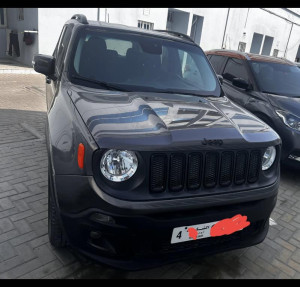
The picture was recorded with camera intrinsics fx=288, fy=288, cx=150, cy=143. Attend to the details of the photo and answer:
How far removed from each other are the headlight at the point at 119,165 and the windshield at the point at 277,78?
3.89 m

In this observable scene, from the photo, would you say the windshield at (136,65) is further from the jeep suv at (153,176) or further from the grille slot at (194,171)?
the grille slot at (194,171)

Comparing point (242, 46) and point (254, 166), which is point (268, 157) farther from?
point (242, 46)

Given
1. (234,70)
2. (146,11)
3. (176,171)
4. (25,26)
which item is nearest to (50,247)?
(176,171)

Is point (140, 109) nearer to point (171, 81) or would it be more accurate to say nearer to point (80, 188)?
point (80, 188)

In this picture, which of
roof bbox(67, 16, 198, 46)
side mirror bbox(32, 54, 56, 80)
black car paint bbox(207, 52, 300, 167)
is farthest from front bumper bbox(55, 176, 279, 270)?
black car paint bbox(207, 52, 300, 167)

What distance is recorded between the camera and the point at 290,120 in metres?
4.30

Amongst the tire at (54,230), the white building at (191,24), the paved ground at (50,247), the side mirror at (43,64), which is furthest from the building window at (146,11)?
the tire at (54,230)

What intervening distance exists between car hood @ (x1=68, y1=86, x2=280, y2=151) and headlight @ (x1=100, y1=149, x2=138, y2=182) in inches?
3.4

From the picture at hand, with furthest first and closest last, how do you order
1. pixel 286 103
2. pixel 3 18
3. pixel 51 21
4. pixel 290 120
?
pixel 3 18 < pixel 51 21 < pixel 286 103 < pixel 290 120

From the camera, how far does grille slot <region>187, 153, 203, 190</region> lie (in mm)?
1976

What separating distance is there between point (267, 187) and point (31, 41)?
453 inches

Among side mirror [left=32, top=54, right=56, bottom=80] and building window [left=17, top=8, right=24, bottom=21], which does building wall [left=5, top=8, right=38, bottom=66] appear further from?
side mirror [left=32, top=54, right=56, bottom=80]

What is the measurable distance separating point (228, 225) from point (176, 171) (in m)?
0.61
